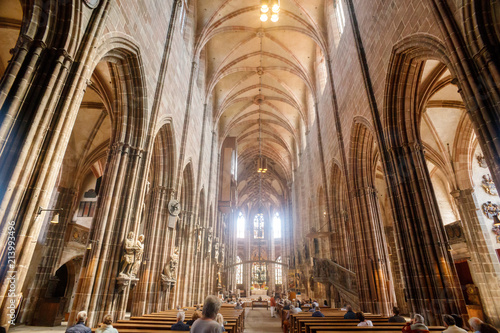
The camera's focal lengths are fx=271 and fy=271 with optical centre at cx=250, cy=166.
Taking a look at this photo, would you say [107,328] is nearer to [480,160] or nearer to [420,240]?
[420,240]

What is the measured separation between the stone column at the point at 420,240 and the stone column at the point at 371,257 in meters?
3.46

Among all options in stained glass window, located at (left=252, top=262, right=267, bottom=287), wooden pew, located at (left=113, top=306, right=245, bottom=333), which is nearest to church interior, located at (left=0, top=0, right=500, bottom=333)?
wooden pew, located at (left=113, top=306, right=245, bottom=333)

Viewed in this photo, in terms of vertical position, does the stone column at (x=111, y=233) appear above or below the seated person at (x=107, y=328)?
above

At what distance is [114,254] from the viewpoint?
7.47 m

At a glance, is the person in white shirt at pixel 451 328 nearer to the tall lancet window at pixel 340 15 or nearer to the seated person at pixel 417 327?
the seated person at pixel 417 327

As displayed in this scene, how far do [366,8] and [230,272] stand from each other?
3243 centimetres

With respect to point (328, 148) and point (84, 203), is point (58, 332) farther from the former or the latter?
point (328, 148)

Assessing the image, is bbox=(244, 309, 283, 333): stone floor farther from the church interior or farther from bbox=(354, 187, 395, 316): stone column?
bbox=(354, 187, 395, 316): stone column

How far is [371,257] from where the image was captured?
11320mm

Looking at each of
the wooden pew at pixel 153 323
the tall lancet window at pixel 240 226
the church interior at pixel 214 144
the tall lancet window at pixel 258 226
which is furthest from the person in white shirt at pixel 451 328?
the tall lancet window at pixel 240 226

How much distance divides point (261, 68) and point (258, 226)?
30722 millimetres

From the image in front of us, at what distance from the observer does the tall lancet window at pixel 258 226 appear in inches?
1805

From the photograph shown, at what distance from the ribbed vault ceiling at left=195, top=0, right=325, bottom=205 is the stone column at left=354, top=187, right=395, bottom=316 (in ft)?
31.4

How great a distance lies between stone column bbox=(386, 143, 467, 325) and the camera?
22.4ft
